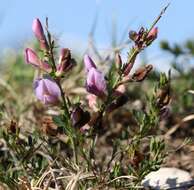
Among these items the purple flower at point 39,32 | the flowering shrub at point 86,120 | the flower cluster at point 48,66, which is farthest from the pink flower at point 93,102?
the purple flower at point 39,32

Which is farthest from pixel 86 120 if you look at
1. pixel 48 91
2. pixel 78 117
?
pixel 48 91

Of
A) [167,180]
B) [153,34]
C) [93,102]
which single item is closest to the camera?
[153,34]

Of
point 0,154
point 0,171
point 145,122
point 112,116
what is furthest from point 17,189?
point 112,116

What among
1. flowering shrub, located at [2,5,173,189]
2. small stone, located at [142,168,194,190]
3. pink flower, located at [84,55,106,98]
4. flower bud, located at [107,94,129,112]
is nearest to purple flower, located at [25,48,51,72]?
flowering shrub, located at [2,5,173,189]

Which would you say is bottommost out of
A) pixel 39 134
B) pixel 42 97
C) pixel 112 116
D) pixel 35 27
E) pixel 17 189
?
pixel 112 116

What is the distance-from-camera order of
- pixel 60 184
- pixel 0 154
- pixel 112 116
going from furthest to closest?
pixel 112 116, pixel 0 154, pixel 60 184

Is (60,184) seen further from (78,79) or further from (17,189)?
(78,79)

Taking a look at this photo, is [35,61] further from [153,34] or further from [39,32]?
[153,34]
